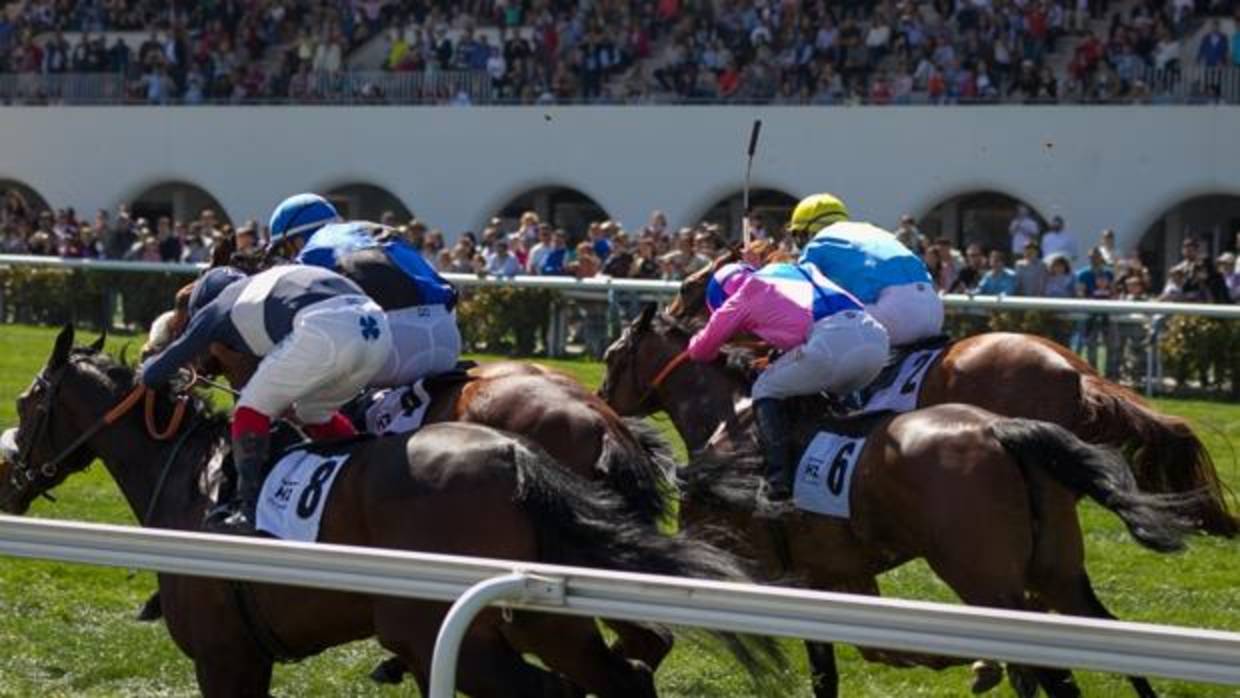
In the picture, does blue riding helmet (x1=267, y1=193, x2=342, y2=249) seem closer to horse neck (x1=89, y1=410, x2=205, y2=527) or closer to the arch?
horse neck (x1=89, y1=410, x2=205, y2=527)

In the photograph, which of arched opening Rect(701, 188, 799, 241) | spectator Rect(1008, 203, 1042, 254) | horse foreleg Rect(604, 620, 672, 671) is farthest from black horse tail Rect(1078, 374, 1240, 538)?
arched opening Rect(701, 188, 799, 241)

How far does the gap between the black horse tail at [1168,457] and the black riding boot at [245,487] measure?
3.15 m

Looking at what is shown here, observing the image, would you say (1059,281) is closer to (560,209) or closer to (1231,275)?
(1231,275)

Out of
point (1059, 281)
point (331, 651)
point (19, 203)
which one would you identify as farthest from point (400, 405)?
point (19, 203)

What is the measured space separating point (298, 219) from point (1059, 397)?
301cm

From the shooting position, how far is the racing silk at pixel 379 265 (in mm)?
7559

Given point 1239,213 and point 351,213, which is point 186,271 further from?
point 1239,213

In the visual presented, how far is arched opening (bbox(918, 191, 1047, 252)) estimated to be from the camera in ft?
74.8

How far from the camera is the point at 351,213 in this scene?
1076 inches

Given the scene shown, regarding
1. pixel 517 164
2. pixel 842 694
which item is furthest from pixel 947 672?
pixel 517 164

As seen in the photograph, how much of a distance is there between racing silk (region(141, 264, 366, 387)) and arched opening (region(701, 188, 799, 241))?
58.3 feet

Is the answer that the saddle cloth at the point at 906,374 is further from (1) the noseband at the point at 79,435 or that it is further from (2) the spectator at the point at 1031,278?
(2) the spectator at the point at 1031,278

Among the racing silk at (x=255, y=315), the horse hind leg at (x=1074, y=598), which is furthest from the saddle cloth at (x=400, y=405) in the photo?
the horse hind leg at (x=1074, y=598)

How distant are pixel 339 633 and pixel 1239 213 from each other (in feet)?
57.6
